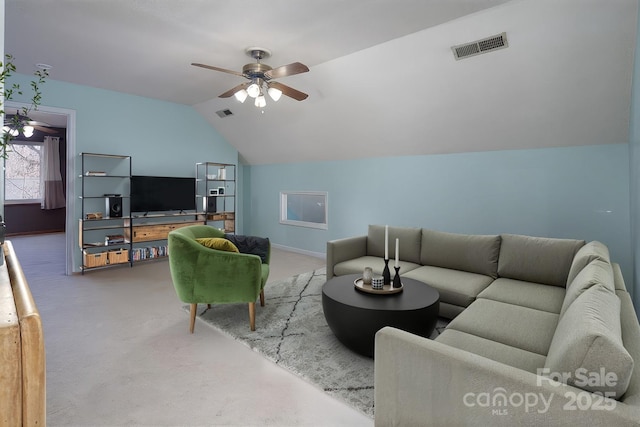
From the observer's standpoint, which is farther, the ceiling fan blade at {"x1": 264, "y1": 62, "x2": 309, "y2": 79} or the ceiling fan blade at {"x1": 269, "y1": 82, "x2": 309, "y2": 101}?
the ceiling fan blade at {"x1": 269, "y1": 82, "x2": 309, "y2": 101}

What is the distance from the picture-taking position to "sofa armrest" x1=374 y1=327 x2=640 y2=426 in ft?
3.54

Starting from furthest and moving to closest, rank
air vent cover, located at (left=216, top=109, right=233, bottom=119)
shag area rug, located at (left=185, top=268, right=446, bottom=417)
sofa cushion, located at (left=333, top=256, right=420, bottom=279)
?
1. air vent cover, located at (left=216, top=109, right=233, bottom=119)
2. sofa cushion, located at (left=333, top=256, right=420, bottom=279)
3. shag area rug, located at (left=185, top=268, right=446, bottom=417)

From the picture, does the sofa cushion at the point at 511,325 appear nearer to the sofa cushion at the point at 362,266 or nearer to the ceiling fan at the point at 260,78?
the sofa cushion at the point at 362,266

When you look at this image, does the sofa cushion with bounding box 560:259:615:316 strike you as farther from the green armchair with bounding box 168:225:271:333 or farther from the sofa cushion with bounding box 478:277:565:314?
the green armchair with bounding box 168:225:271:333

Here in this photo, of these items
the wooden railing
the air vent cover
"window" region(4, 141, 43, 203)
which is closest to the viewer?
the wooden railing

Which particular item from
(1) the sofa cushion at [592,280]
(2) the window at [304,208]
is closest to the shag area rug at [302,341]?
(1) the sofa cushion at [592,280]

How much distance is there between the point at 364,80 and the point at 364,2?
145 centimetres

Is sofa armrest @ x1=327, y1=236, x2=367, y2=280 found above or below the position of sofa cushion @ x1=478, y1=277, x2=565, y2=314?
above

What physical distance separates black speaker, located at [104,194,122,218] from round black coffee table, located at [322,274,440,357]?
4096mm

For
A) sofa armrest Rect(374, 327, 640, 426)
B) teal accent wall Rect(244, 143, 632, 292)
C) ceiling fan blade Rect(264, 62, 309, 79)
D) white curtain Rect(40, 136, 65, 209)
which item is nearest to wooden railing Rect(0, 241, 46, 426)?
sofa armrest Rect(374, 327, 640, 426)

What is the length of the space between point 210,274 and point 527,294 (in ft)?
8.88

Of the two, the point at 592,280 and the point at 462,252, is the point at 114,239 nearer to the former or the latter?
the point at 462,252

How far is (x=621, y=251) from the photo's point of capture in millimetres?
3549

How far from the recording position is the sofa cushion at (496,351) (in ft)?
5.69
